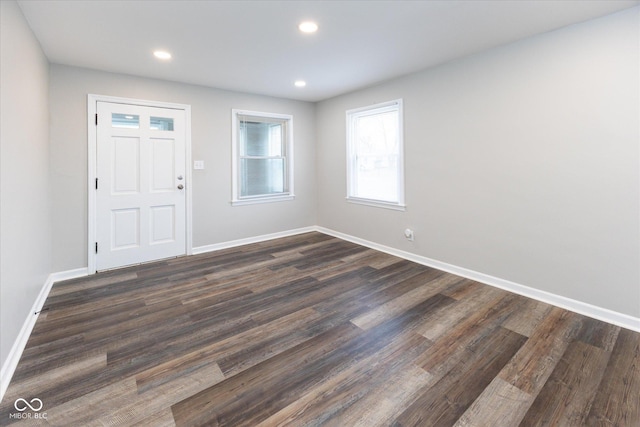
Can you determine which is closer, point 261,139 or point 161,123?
point 161,123

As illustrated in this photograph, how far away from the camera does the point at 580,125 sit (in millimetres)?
2506

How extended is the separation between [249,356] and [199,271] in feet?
6.25

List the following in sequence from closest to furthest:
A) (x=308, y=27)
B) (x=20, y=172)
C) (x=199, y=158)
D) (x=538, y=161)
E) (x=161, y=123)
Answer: (x=20, y=172) → (x=308, y=27) → (x=538, y=161) → (x=161, y=123) → (x=199, y=158)

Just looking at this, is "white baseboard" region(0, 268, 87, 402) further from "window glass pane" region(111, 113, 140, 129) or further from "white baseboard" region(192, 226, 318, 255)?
"window glass pane" region(111, 113, 140, 129)

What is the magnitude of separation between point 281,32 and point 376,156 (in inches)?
92.9

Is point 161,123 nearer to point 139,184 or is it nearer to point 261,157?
point 139,184

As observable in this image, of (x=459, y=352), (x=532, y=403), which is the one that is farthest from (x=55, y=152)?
(x=532, y=403)

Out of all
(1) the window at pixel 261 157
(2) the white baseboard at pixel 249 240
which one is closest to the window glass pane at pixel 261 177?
(1) the window at pixel 261 157

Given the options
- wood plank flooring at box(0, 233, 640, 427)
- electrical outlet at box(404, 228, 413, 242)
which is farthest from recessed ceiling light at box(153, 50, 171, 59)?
electrical outlet at box(404, 228, 413, 242)

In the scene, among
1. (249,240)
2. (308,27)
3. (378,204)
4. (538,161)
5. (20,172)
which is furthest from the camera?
(249,240)

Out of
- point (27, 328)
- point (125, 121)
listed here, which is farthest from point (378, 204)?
point (27, 328)

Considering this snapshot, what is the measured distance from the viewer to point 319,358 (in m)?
1.97

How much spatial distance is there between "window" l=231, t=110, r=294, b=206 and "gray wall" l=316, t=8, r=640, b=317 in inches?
84.1

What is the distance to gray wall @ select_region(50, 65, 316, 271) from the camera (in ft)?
11.0
